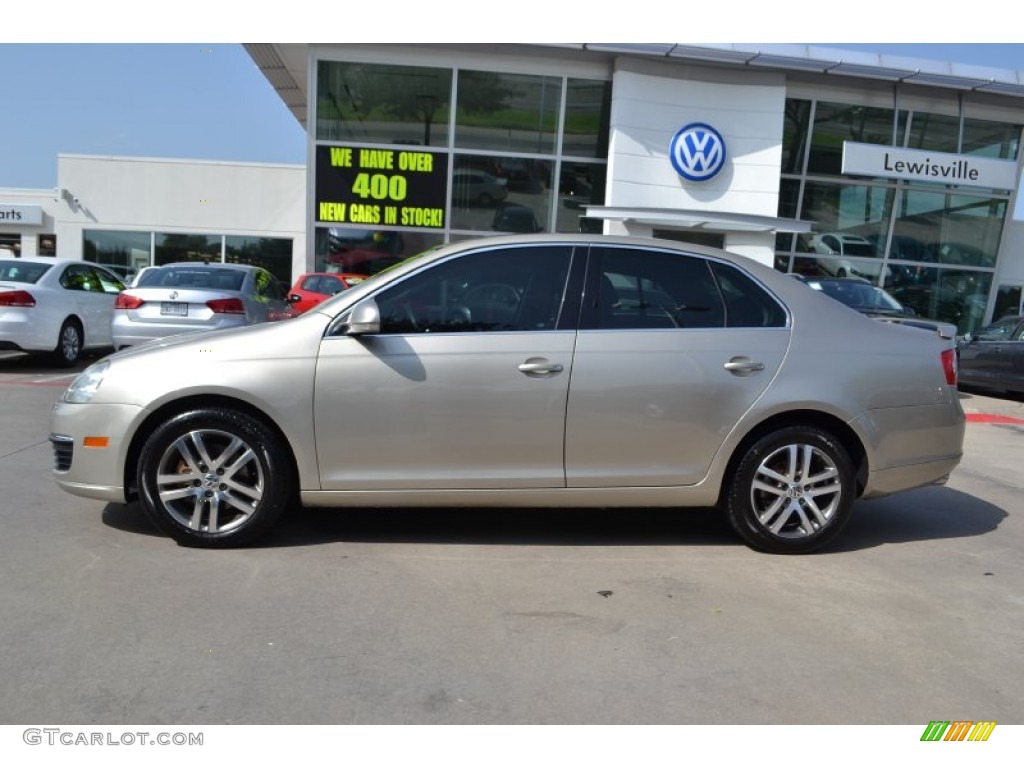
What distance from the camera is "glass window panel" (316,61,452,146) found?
1698 cm

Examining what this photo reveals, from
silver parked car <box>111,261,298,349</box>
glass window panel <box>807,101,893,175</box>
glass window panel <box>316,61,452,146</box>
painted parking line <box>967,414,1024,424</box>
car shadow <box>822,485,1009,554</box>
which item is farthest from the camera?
glass window panel <box>807,101,893,175</box>

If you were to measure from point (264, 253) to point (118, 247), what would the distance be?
15.0ft

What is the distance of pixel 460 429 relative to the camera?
4230 mm

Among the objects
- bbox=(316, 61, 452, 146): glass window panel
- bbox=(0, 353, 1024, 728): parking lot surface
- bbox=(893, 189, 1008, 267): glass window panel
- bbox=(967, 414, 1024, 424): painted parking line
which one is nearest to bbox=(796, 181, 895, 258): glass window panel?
bbox=(893, 189, 1008, 267): glass window panel

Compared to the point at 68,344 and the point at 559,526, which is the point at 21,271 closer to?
the point at 68,344

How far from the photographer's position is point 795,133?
19.0m

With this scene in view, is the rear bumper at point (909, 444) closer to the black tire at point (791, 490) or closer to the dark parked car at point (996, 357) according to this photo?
the black tire at point (791, 490)

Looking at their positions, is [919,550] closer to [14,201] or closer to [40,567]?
[40,567]

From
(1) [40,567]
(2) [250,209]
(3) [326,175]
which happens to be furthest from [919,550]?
(2) [250,209]

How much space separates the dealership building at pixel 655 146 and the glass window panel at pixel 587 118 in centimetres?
3

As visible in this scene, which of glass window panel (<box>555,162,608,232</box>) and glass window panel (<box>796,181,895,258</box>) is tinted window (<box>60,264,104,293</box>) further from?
glass window panel (<box>796,181,895,258</box>)

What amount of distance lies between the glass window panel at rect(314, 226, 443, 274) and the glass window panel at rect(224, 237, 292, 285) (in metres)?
7.68

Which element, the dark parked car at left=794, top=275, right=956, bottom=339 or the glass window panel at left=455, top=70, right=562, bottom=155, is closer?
the dark parked car at left=794, top=275, right=956, bottom=339
